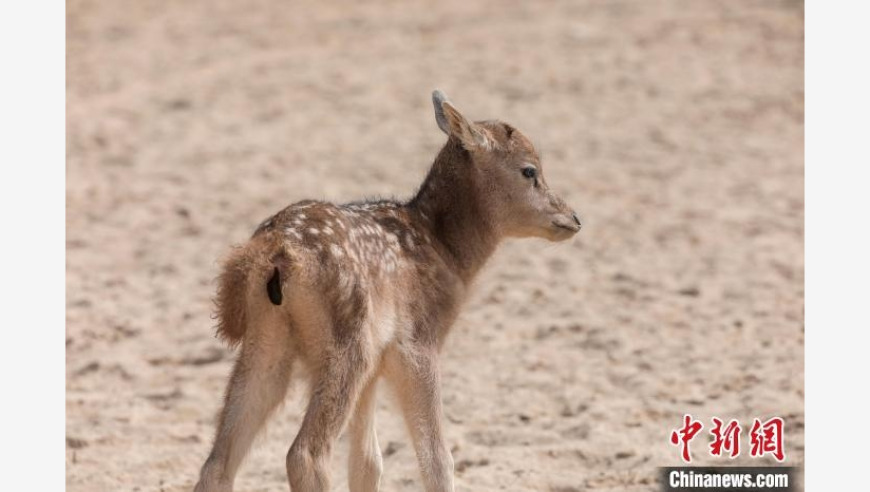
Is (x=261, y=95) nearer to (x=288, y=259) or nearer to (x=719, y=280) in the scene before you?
(x=719, y=280)

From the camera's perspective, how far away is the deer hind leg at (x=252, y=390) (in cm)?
627

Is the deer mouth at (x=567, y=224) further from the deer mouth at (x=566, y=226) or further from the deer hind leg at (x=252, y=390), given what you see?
the deer hind leg at (x=252, y=390)

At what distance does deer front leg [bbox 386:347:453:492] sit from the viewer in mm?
6473

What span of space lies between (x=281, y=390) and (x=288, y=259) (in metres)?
→ 0.61

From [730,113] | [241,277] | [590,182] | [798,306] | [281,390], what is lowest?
[281,390]

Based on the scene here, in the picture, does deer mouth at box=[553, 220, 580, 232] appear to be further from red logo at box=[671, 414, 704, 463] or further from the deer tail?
red logo at box=[671, 414, 704, 463]

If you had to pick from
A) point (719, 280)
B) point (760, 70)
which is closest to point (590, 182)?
point (719, 280)

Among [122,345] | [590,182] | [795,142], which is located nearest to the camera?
[122,345]

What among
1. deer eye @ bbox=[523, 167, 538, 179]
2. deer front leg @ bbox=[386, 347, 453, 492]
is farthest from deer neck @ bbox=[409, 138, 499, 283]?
deer front leg @ bbox=[386, 347, 453, 492]

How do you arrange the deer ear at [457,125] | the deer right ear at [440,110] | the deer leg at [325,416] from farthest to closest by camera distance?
1. the deer right ear at [440,110]
2. the deer ear at [457,125]
3. the deer leg at [325,416]

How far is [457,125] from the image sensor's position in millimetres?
7152

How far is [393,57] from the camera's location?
16.6 meters

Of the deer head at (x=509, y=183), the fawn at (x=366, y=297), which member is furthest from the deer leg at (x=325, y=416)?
the deer head at (x=509, y=183)

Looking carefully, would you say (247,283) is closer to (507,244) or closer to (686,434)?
(686,434)
